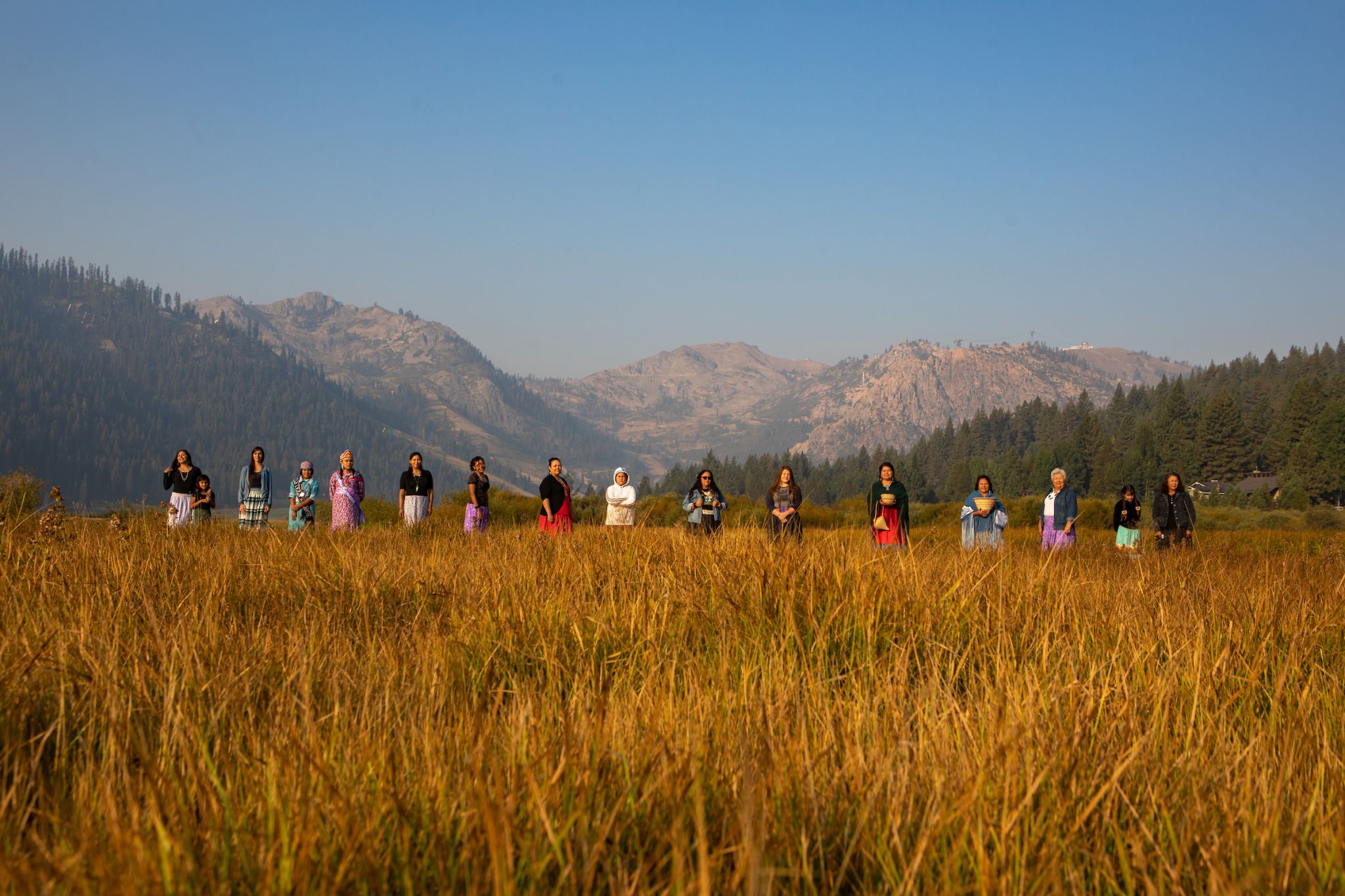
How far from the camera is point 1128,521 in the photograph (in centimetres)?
1312

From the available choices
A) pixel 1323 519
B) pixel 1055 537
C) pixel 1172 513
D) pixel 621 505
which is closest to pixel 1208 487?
pixel 1323 519

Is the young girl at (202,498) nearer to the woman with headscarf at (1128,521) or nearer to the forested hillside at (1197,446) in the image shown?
the woman with headscarf at (1128,521)

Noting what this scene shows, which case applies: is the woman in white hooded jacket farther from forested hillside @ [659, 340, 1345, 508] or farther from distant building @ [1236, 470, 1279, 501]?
distant building @ [1236, 470, 1279, 501]

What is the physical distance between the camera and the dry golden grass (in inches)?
74.4

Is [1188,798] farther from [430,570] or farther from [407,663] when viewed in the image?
[430,570]

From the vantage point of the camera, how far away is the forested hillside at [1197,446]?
11638 centimetres

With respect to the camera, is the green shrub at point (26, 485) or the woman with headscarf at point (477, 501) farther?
the green shrub at point (26, 485)

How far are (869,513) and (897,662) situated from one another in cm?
620

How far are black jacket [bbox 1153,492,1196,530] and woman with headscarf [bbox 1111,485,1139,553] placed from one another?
0.58 m

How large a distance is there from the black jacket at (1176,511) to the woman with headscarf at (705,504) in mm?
5554

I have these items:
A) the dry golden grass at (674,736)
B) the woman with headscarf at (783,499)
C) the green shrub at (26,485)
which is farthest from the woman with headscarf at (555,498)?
the green shrub at (26,485)

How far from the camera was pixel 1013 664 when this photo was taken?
3557mm

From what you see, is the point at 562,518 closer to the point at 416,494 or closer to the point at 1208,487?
the point at 416,494

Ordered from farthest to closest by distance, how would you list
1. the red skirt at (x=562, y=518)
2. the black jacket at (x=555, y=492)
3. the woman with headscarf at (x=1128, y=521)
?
the woman with headscarf at (x=1128, y=521), the black jacket at (x=555, y=492), the red skirt at (x=562, y=518)
